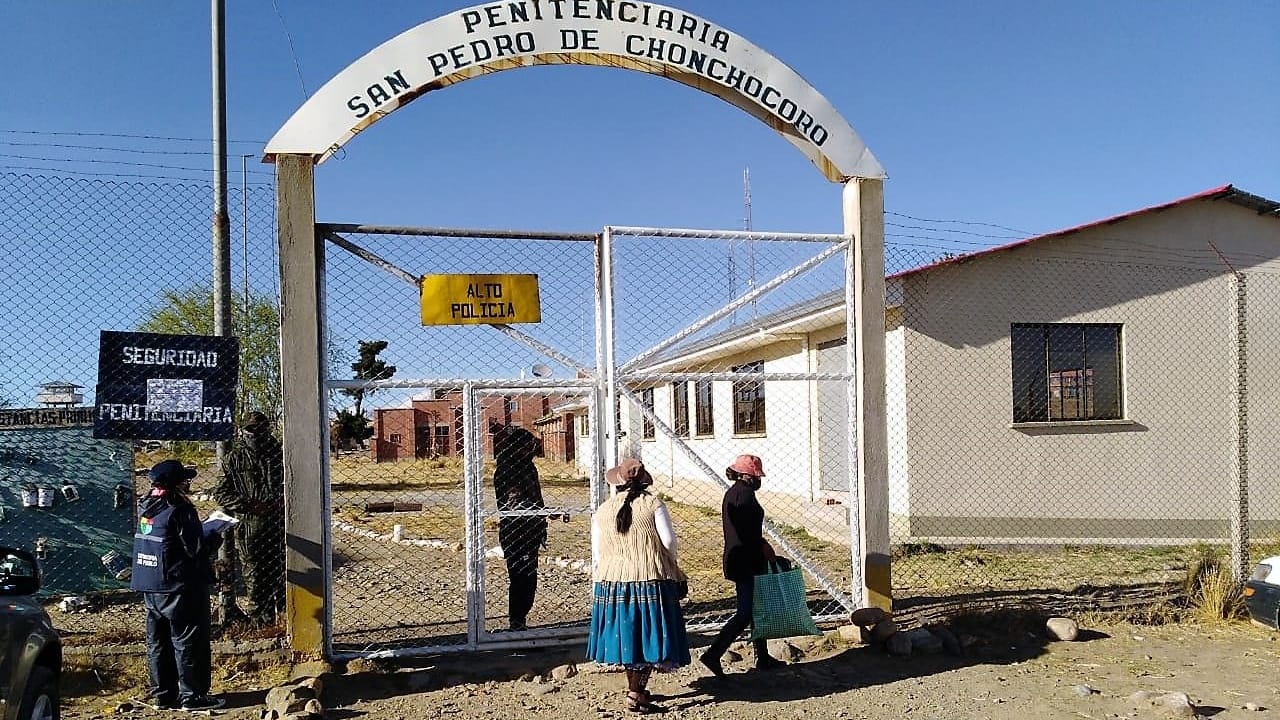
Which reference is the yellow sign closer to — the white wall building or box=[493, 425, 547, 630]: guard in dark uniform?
box=[493, 425, 547, 630]: guard in dark uniform

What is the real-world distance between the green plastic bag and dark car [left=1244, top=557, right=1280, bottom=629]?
10.6 feet

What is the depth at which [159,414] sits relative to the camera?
6.05 m

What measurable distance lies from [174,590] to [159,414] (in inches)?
46.1

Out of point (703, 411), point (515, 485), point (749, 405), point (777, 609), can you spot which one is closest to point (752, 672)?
point (777, 609)

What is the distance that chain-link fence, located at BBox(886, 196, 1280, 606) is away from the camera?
11492mm

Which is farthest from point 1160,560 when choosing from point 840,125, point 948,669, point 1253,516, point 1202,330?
point 840,125

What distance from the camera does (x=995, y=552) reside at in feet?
37.2

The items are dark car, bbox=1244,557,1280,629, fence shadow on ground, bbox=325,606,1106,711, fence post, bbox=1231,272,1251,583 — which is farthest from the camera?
fence post, bbox=1231,272,1251,583

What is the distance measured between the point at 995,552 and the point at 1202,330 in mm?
4128

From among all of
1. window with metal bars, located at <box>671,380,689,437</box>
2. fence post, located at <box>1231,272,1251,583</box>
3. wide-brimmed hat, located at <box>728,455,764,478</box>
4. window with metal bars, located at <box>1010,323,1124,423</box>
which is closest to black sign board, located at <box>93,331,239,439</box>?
wide-brimmed hat, located at <box>728,455,764,478</box>

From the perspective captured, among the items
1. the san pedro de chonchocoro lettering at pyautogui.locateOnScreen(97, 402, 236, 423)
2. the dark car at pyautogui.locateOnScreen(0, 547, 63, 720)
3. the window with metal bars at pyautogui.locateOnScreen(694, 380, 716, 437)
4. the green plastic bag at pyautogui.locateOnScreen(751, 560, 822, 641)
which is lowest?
the green plastic bag at pyautogui.locateOnScreen(751, 560, 822, 641)

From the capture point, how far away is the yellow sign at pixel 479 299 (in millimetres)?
6289

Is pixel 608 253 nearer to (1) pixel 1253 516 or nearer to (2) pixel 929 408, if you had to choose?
(2) pixel 929 408

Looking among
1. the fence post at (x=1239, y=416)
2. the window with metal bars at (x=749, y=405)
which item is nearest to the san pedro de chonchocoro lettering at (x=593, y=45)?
the fence post at (x=1239, y=416)
